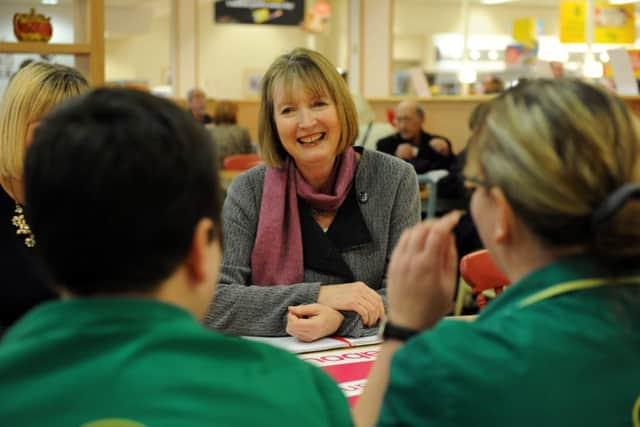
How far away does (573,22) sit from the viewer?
1123 centimetres

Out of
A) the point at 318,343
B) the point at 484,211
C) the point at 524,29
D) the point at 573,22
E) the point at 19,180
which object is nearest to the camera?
the point at 484,211

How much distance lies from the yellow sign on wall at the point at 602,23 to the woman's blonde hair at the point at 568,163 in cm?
1084

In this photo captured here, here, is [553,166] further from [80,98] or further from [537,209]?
[80,98]

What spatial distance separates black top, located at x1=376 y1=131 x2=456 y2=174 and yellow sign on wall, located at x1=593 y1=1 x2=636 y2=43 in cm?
635

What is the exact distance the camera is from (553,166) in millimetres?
932

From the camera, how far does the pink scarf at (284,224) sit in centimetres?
213

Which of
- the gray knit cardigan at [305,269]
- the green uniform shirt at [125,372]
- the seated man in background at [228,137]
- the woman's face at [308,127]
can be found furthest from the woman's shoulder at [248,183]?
the seated man in background at [228,137]

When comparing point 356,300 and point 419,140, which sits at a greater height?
point 419,140

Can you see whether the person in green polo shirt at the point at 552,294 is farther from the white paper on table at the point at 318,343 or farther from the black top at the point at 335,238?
the black top at the point at 335,238

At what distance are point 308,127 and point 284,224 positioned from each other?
272mm

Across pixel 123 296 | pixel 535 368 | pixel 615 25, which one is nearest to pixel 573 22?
pixel 615 25

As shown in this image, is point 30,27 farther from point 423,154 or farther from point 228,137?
point 228,137

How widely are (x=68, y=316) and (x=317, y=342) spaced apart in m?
1.11

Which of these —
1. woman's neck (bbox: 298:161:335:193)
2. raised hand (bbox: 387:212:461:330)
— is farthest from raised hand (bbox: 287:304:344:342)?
raised hand (bbox: 387:212:461:330)
